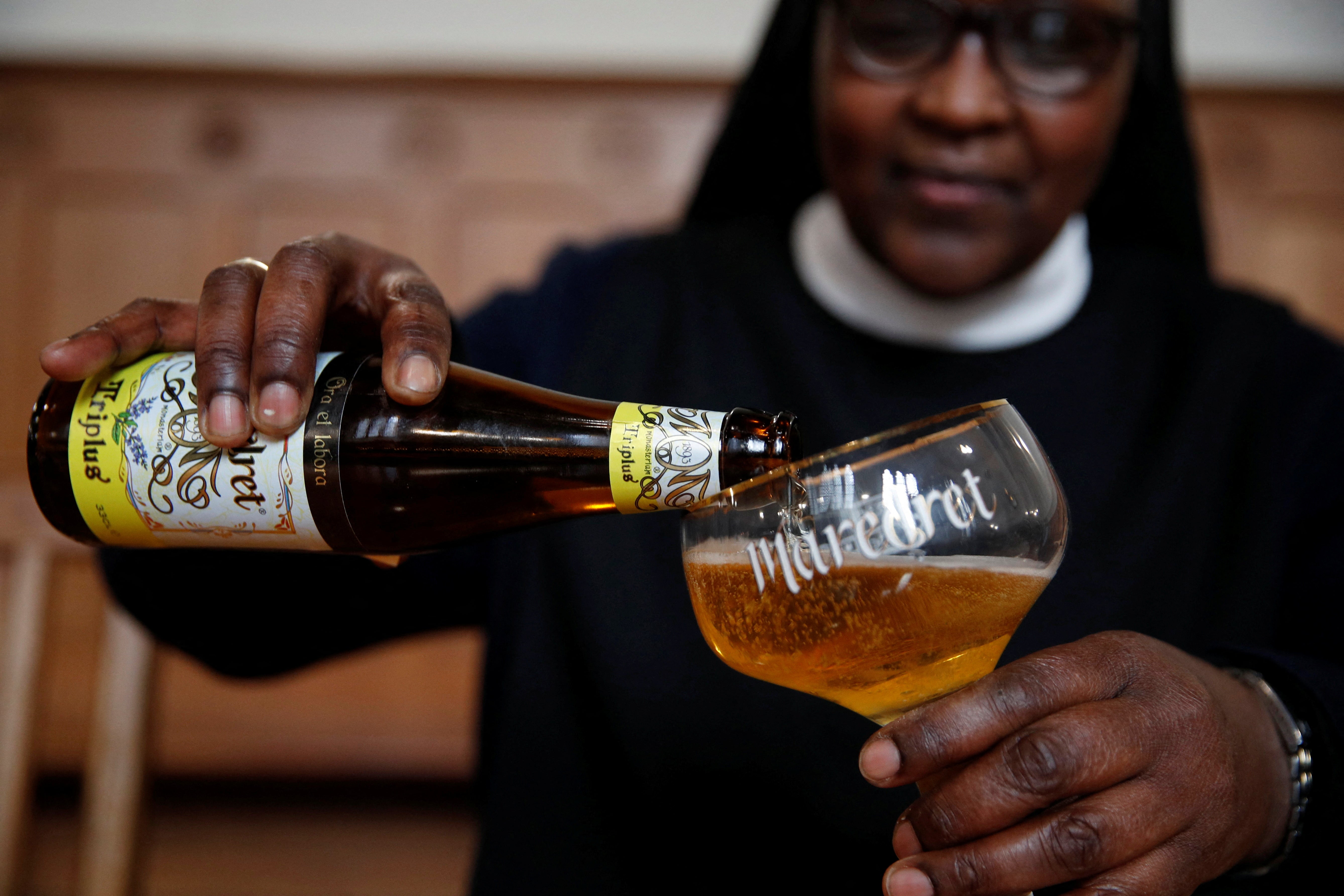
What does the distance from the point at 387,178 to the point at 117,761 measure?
144 cm

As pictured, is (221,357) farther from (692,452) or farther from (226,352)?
(692,452)

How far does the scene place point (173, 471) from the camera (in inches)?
18.8

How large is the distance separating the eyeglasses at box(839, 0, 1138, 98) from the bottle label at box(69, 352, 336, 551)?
0.53 meters

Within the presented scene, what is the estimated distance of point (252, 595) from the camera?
2.35 ft

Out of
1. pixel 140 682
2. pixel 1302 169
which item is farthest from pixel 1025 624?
pixel 1302 169

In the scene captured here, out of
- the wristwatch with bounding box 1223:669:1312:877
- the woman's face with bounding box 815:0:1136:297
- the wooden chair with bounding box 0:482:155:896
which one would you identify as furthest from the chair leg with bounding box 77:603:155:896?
the wristwatch with bounding box 1223:669:1312:877


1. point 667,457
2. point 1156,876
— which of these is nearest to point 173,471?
point 667,457

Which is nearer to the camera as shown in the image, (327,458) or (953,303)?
(327,458)

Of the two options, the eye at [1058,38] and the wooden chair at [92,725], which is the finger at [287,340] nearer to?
the wooden chair at [92,725]

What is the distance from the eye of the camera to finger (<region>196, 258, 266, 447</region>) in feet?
1.50

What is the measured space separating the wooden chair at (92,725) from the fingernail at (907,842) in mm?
659

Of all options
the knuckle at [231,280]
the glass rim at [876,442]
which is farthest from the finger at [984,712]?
the knuckle at [231,280]

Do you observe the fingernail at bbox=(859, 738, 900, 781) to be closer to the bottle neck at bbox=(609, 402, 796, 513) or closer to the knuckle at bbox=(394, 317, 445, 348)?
the bottle neck at bbox=(609, 402, 796, 513)

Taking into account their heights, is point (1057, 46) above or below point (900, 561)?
above
